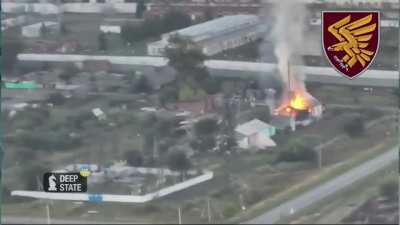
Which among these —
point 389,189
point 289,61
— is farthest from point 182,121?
point 389,189

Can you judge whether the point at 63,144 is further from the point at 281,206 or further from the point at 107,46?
the point at 281,206

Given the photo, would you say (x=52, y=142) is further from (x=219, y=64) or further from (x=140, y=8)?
(x=219, y=64)

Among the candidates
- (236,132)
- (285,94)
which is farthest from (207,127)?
(285,94)

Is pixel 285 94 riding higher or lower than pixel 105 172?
higher

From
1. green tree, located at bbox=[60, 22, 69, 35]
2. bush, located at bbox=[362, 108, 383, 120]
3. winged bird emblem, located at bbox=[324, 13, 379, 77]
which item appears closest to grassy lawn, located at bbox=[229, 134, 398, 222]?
bush, located at bbox=[362, 108, 383, 120]

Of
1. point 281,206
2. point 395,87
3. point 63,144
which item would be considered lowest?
point 281,206

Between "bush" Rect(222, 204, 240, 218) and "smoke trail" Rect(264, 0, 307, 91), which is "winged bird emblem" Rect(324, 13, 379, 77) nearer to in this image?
"smoke trail" Rect(264, 0, 307, 91)

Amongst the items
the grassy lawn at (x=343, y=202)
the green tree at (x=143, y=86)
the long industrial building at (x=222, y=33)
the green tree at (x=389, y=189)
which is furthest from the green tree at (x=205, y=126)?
the green tree at (x=389, y=189)
